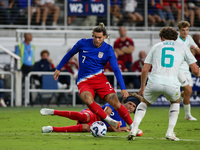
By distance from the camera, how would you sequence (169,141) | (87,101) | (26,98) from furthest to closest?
(26,98) → (87,101) → (169,141)

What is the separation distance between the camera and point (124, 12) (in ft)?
60.1

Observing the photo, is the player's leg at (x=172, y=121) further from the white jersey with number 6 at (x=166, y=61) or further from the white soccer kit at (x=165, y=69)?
the white jersey with number 6 at (x=166, y=61)

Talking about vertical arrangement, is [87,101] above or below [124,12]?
below

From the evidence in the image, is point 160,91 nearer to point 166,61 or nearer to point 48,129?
point 166,61

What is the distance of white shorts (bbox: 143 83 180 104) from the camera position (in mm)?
6031

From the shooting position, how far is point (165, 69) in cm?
608

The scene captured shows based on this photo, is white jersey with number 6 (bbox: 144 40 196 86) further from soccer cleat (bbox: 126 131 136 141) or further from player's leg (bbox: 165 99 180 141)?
soccer cleat (bbox: 126 131 136 141)

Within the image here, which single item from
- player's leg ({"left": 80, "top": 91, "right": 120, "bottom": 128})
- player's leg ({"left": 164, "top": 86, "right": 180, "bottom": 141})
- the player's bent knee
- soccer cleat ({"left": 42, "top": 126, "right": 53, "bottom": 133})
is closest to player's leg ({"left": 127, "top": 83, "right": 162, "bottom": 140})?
player's leg ({"left": 164, "top": 86, "right": 180, "bottom": 141})

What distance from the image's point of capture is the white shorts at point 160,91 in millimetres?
6031

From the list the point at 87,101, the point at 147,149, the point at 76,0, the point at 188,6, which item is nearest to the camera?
Answer: the point at 147,149

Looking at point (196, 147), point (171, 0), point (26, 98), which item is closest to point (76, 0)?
point (171, 0)

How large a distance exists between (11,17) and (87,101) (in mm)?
11924

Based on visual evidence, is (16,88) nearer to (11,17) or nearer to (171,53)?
(11,17)

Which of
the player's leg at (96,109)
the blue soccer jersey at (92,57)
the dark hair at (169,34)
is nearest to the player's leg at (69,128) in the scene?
the player's leg at (96,109)
